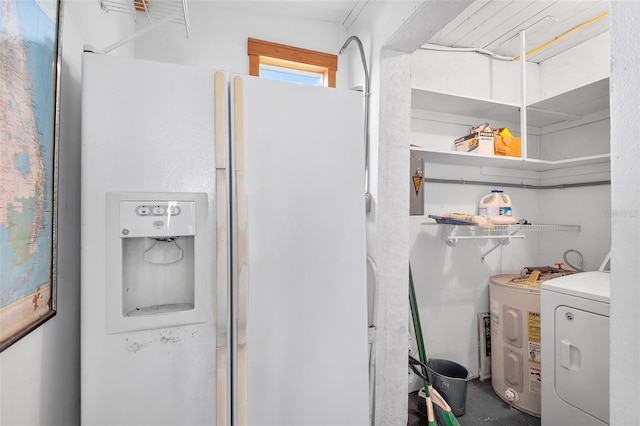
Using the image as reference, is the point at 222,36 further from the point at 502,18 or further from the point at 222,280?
the point at 502,18

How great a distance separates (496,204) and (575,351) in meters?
1.04

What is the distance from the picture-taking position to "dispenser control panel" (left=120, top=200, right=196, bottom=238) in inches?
39.0

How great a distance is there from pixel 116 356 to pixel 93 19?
1227 millimetres

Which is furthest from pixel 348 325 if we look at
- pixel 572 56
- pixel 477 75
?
pixel 572 56

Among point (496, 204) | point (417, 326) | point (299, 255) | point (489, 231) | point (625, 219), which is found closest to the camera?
point (625, 219)

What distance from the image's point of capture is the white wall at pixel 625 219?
2.32ft

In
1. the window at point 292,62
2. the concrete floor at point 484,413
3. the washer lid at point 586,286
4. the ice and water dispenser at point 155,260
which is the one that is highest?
the window at point 292,62

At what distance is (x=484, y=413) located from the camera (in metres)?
2.08

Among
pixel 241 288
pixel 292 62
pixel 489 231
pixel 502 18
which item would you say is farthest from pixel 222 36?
pixel 489 231

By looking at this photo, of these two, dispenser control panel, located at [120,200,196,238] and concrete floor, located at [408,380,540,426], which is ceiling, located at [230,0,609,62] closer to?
dispenser control panel, located at [120,200,196,238]

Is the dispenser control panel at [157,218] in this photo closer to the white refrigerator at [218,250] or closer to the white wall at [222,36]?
the white refrigerator at [218,250]

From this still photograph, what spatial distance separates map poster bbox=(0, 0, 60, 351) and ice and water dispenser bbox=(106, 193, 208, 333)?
0.16 meters

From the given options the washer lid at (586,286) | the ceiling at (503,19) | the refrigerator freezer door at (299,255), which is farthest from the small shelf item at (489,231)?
the ceiling at (503,19)

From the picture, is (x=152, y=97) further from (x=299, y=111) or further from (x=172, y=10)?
(x=172, y=10)
